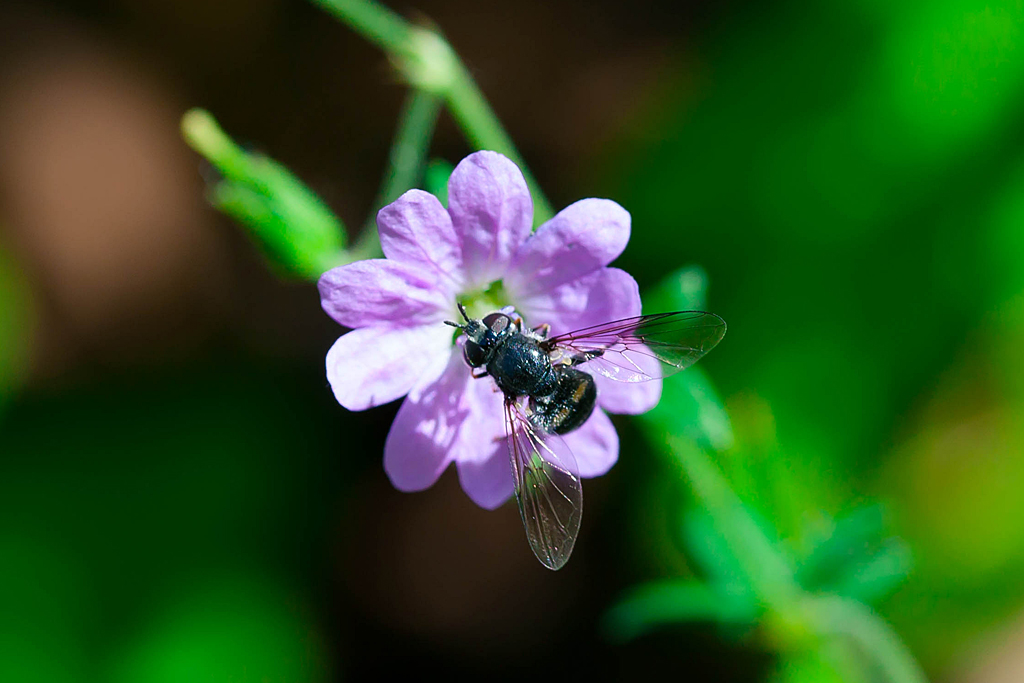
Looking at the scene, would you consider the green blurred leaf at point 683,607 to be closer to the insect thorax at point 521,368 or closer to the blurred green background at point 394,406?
the blurred green background at point 394,406

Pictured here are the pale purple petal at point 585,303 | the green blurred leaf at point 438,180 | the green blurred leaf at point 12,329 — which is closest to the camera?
the pale purple petal at point 585,303

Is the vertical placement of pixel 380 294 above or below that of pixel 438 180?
below

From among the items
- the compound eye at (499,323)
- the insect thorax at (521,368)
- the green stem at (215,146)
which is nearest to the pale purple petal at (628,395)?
the insect thorax at (521,368)

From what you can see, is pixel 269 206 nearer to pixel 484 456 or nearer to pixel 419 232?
pixel 419 232

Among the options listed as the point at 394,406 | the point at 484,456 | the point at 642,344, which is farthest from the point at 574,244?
the point at 394,406

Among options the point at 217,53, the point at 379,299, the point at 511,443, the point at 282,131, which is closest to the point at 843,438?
the point at 511,443

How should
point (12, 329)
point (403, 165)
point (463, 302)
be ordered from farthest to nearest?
point (12, 329)
point (403, 165)
point (463, 302)
